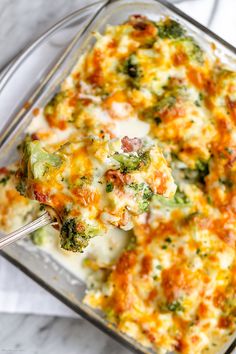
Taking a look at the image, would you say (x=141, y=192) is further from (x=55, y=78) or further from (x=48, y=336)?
(x=48, y=336)

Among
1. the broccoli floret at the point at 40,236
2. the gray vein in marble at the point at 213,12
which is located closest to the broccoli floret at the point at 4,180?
the broccoli floret at the point at 40,236

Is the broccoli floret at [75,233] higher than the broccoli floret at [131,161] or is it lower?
lower

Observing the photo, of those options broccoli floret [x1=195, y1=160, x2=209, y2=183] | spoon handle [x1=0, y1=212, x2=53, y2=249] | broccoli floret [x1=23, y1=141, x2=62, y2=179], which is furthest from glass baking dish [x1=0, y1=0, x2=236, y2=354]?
broccoli floret [x1=23, y1=141, x2=62, y2=179]

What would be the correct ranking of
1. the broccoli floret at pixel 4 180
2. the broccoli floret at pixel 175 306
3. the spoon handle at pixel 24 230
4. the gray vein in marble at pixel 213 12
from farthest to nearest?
the gray vein in marble at pixel 213 12 → the broccoli floret at pixel 4 180 → the broccoli floret at pixel 175 306 → the spoon handle at pixel 24 230

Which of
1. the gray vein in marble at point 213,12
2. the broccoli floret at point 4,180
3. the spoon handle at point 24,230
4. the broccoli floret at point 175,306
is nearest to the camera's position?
the spoon handle at point 24,230

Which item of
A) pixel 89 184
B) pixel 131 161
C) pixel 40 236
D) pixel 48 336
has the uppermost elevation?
pixel 131 161

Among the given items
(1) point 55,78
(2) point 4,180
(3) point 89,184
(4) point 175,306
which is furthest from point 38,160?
(4) point 175,306

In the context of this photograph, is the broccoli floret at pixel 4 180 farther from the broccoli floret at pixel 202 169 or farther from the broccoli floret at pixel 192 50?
the broccoli floret at pixel 192 50
